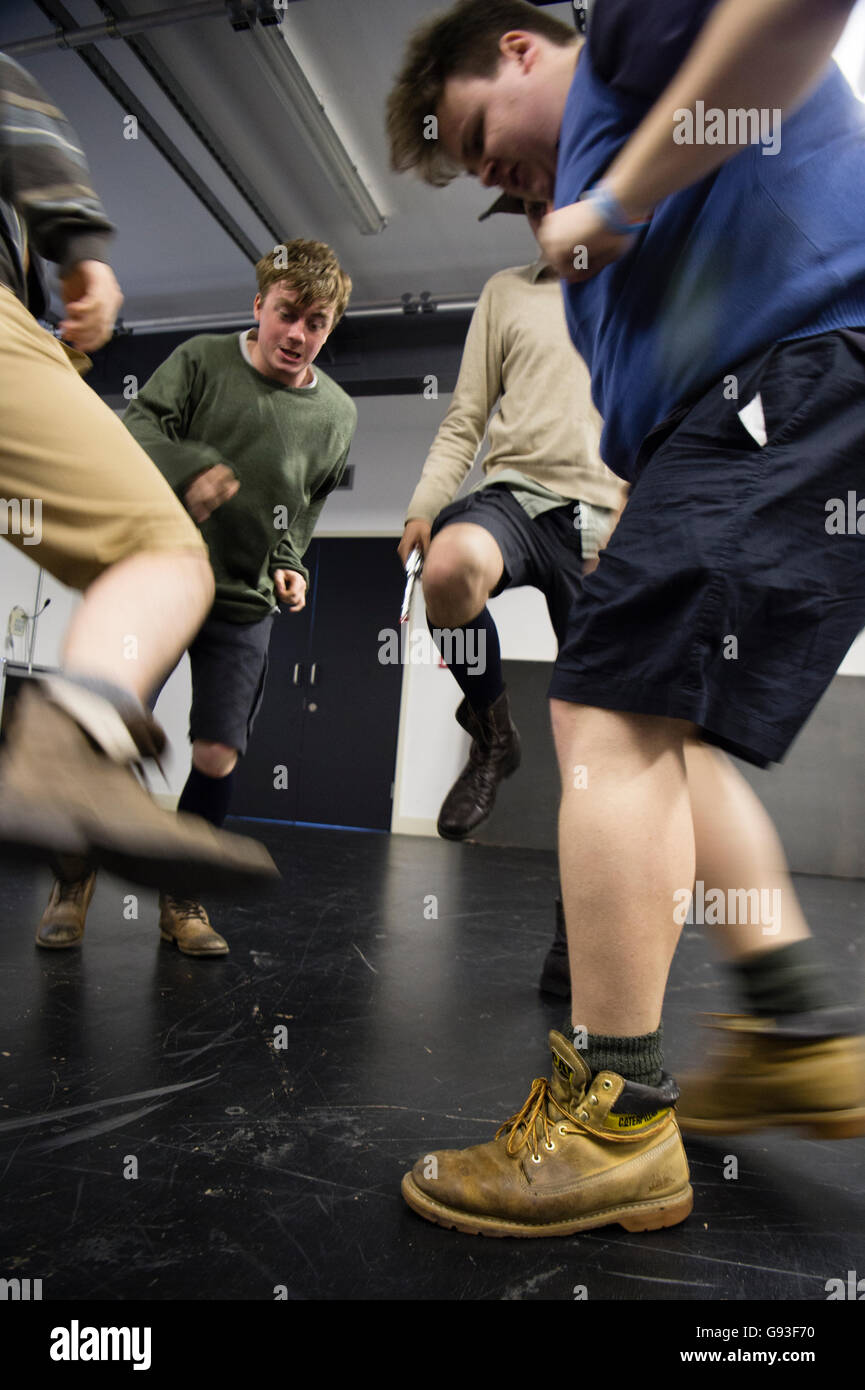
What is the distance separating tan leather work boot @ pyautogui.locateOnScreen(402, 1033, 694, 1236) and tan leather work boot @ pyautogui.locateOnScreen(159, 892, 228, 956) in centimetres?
101

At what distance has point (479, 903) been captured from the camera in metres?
2.68

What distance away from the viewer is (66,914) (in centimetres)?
171

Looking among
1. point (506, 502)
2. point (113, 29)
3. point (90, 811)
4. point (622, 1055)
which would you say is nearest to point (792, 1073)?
point (622, 1055)

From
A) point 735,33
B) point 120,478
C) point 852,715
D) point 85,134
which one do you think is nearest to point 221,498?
point 120,478

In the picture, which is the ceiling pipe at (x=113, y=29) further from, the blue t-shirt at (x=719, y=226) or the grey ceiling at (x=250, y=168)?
the blue t-shirt at (x=719, y=226)

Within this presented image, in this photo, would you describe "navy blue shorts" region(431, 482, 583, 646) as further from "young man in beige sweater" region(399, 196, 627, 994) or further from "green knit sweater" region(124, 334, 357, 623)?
"green knit sweater" region(124, 334, 357, 623)

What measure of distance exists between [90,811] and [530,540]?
103 cm

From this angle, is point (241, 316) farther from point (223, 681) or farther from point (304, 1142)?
point (304, 1142)

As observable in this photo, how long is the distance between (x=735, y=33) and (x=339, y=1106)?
116 cm

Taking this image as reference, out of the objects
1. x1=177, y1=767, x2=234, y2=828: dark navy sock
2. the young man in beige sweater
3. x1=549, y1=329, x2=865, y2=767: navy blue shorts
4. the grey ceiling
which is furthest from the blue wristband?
the grey ceiling

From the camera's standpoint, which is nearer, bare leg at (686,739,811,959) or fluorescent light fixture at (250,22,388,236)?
bare leg at (686,739,811,959)

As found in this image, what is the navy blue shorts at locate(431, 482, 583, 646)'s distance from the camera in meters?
1.40

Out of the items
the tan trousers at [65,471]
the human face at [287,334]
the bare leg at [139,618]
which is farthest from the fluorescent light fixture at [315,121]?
the bare leg at [139,618]
